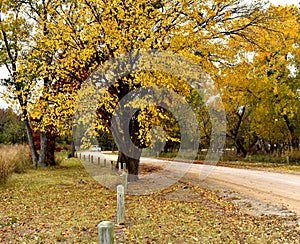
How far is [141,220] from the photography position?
833 cm

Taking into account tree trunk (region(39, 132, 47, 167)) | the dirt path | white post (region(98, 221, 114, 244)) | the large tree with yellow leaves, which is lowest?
the dirt path

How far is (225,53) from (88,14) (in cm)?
609

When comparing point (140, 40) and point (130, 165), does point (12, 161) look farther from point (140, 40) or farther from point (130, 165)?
point (140, 40)

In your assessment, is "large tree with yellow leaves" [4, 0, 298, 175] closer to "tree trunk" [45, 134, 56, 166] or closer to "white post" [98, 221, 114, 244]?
"white post" [98, 221, 114, 244]

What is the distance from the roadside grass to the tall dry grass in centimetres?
159

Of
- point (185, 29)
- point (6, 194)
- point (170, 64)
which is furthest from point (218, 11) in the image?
point (6, 194)

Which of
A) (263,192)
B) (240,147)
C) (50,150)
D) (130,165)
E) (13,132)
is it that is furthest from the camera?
(13,132)

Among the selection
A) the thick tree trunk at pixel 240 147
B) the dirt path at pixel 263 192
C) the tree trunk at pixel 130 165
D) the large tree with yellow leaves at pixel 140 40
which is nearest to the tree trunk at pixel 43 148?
the large tree with yellow leaves at pixel 140 40

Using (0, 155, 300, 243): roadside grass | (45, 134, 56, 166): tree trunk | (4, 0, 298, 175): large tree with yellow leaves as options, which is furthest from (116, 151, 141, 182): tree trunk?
(45, 134, 56, 166): tree trunk

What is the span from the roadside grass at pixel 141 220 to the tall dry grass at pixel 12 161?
5.23 feet

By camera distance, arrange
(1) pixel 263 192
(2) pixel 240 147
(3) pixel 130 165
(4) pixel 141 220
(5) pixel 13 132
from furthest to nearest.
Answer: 1. (5) pixel 13 132
2. (2) pixel 240 147
3. (3) pixel 130 165
4. (1) pixel 263 192
5. (4) pixel 141 220

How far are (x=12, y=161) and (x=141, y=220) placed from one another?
12.7 meters

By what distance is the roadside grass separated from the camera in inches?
275

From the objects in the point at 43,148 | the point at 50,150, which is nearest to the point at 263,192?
the point at 43,148
